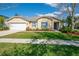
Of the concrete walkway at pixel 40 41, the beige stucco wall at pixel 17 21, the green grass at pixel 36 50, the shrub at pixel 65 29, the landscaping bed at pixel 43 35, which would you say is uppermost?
the beige stucco wall at pixel 17 21

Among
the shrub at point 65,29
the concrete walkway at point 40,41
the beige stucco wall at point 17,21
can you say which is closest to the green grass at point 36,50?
the concrete walkway at point 40,41

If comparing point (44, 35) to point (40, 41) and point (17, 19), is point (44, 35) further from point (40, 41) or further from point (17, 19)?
point (17, 19)

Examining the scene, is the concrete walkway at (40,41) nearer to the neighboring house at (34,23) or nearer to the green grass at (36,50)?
the green grass at (36,50)

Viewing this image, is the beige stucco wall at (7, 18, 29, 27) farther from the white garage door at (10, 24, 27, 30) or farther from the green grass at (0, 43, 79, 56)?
the green grass at (0, 43, 79, 56)

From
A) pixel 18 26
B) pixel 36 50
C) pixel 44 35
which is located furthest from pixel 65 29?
pixel 18 26

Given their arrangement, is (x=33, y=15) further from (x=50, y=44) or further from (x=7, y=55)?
(x=7, y=55)

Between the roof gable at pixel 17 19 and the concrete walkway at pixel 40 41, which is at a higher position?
the roof gable at pixel 17 19
